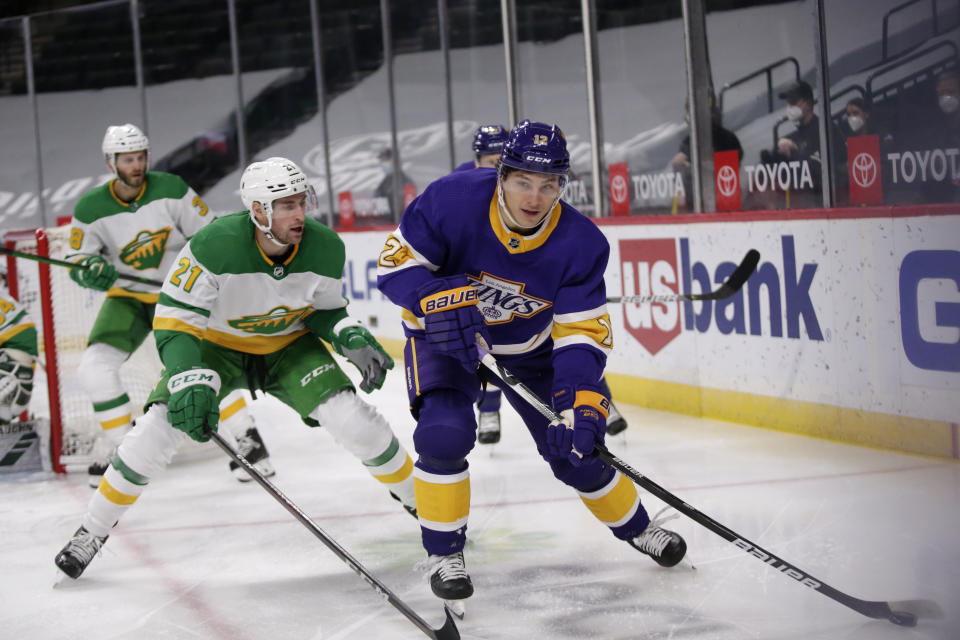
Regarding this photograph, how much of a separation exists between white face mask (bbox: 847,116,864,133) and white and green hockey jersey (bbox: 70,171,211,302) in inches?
100

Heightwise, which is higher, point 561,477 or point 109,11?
point 109,11

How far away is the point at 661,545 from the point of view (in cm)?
270

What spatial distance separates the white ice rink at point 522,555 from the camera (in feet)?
8.10

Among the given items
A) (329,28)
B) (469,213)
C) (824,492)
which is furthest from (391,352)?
(469,213)

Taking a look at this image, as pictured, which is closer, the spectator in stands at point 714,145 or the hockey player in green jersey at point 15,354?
the hockey player in green jersey at point 15,354

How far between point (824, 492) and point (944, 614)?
41.6 inches

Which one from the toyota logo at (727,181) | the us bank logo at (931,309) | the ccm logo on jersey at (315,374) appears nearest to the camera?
the ccm logo on jersey at (315,374)

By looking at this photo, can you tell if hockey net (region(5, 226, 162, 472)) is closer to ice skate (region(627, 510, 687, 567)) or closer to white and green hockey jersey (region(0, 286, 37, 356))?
white and green hockey jersey (region(0, 286, 37, 356))

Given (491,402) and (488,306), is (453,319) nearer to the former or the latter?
(488,306)

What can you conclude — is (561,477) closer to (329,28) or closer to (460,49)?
(460,49)

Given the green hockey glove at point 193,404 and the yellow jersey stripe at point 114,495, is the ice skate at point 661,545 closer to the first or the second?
the green hockey glove at point 193,404

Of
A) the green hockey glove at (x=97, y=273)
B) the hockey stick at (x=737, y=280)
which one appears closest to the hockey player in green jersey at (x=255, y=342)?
the green hockey glove at (x=97, y=273)

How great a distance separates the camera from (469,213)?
250cm

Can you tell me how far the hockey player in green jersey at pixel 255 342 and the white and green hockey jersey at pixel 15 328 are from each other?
54.9 inches
